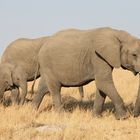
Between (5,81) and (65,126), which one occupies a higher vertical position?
(65,126)

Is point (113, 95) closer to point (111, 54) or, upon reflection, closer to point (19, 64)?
point (111, 54)

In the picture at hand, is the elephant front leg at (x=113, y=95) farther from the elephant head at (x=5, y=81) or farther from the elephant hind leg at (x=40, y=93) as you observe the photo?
the elephant head at (x=5, y=81)

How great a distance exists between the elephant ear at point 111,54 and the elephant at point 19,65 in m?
4.36

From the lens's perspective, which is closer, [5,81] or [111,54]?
[111,54]

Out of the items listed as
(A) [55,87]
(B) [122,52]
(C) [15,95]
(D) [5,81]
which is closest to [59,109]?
(A) [55,87]

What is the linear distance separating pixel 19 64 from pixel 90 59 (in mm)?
5321

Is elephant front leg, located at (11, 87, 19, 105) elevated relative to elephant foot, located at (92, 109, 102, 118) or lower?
lower

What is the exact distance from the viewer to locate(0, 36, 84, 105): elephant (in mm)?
14789

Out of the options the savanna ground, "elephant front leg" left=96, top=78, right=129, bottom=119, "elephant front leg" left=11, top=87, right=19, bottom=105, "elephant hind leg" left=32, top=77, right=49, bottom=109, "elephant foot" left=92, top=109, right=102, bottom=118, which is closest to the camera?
the savanna ground

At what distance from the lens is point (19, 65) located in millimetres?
15742

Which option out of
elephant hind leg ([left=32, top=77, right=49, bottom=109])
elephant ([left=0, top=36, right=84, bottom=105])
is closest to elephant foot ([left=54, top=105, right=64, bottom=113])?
elephant hind leg ([left=32, top=77, right=49, bottom=109])

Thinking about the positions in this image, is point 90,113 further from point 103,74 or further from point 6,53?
point 6,53

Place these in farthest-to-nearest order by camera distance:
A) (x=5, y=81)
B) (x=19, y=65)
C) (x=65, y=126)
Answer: (x=19, y=65)
(x=5, y=81)
(x=65, y=126)

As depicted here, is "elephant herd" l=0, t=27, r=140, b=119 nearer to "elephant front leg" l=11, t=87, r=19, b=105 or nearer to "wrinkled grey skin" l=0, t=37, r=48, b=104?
"elephant front leg" l=11, t=87, r=19, b=105
